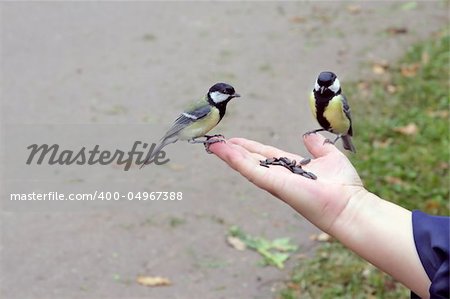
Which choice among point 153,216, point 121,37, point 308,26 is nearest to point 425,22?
point 308,26

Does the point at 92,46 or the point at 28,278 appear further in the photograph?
the point at 92,46

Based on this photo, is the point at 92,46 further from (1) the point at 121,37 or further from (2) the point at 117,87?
(2) the point at 117,87

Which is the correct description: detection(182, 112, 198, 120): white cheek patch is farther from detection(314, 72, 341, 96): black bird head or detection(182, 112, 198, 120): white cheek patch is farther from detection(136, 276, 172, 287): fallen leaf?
detection(136, 276, 172, 287): fallen leaf

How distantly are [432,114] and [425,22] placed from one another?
8.71 ft

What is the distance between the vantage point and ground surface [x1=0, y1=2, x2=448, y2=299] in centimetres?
452

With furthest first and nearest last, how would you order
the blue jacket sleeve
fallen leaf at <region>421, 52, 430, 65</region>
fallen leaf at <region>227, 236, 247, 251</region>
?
fallen leaf at <region>421, 52, 430, 65</region>
fallen leaf at <region>227, 236, 247, 251</region>
the blue jacket sleeve

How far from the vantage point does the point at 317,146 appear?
277 cm

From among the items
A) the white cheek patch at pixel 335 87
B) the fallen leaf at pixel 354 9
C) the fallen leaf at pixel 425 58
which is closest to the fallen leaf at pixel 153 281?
the white cheek patch at pixel 335 87

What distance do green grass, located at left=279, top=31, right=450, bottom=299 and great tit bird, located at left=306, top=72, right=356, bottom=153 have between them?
6.31ft

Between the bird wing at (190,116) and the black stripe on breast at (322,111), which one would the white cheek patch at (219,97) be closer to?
the bird wing at (190,116)

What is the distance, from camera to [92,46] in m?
7.85

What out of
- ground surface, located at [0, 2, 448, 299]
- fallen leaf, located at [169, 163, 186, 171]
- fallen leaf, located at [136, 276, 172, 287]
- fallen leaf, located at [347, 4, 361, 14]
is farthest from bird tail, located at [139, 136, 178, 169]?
fallen leaf, located at [347, 4, 361, 14]

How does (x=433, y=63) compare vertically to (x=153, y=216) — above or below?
above

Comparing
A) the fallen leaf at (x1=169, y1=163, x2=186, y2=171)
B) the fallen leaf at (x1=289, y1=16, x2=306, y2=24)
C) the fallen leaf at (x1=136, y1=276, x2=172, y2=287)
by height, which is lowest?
the fallen leaf at (x1=136, y1=276, x2=172, y2=287)
